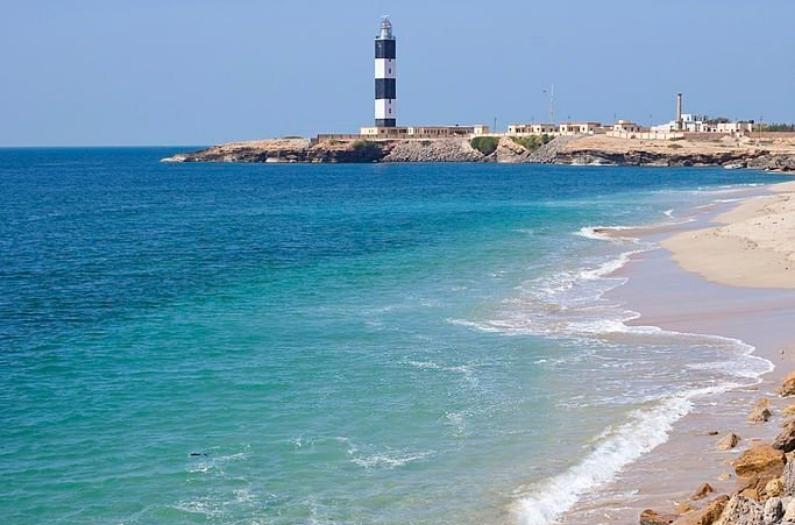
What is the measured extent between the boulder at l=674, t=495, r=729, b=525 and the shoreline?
33.3 inches

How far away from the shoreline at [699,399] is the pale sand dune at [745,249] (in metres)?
0.50

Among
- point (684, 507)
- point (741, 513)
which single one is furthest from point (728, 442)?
point (741, 513)

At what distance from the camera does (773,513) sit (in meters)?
9.95

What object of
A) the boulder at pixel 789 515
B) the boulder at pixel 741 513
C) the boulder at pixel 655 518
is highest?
the boulder at pixel 789 515

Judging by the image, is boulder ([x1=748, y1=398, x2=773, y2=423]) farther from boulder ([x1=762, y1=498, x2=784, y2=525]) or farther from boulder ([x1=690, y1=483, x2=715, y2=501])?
boulder ([x1=762, y1=498, x2=784, y2=525])

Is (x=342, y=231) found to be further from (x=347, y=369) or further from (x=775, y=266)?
(x=347, y=369)

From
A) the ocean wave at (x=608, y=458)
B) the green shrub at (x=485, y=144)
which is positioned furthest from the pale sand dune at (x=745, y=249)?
the green shrub at (x=485, y=144)

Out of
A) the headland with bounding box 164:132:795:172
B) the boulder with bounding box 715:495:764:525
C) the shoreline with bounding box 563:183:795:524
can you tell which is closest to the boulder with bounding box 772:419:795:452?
the shoreline with bounding box 563:183:795:524

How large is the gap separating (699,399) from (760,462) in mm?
4494

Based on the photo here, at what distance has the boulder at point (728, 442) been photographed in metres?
15.2

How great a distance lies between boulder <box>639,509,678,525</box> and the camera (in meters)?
12.4

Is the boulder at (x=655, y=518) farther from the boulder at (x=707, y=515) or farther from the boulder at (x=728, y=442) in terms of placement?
the boulder at (x=728, y=442)

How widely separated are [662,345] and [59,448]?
41.2 ft

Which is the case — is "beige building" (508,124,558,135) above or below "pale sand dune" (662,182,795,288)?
above
